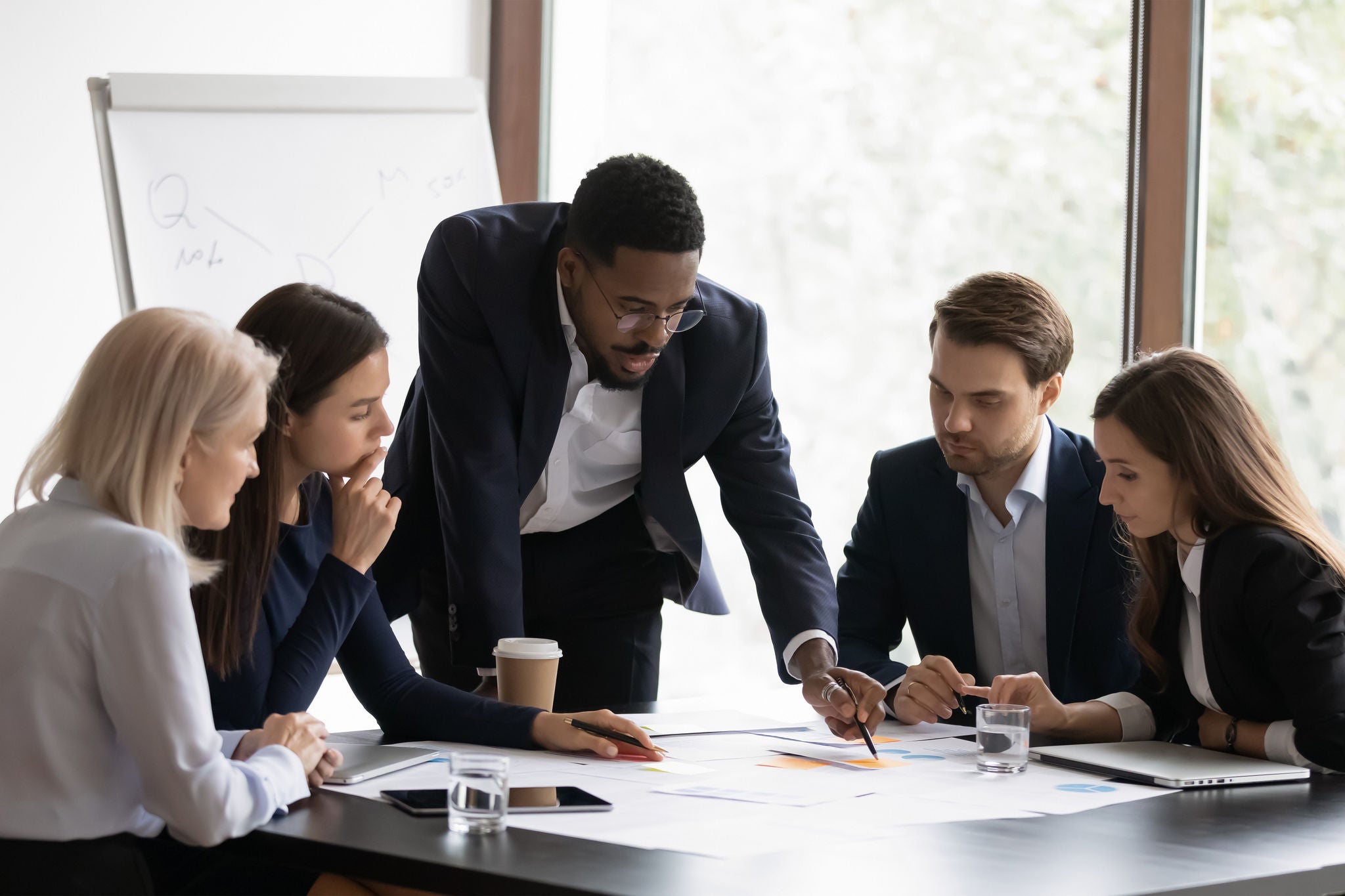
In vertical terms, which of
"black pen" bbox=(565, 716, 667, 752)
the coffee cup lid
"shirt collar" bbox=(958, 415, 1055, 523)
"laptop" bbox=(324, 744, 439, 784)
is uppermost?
"shirt collar" bbox=(958, 415, 1055, 523)

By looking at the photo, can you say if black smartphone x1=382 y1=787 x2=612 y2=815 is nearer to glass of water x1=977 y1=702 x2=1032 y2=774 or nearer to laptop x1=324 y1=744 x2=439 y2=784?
laptop x1=324 y1=744 x2=439 y2=784

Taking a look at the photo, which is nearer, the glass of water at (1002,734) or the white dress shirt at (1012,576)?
the glass of water at (1002,734)

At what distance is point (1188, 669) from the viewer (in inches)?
80.2

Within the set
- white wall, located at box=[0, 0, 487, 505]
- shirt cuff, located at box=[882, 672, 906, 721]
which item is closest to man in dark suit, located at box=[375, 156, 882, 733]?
shirt cuff, located at box=[882, 672, 906, 721]

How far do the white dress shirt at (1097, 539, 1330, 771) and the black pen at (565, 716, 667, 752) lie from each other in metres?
0.74

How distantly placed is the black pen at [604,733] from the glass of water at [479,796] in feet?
1.38

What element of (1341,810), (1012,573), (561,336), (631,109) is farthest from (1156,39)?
(1341,810)

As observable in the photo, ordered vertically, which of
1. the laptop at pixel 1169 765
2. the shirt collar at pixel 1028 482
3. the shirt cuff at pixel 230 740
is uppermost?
the shirt collar at pixel 1028 482

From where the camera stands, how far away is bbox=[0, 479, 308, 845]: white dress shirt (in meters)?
Result: 1.29

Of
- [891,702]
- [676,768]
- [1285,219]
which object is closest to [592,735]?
[676,768]

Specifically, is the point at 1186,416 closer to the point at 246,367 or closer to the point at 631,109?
the point at 246,367

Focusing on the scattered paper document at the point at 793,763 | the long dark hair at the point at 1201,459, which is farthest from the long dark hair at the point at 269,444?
the long dark hair at the point at 1201,459

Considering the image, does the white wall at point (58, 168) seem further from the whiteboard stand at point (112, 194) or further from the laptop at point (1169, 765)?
the laptop at point (1169, 765)

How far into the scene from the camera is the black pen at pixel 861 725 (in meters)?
1.80
